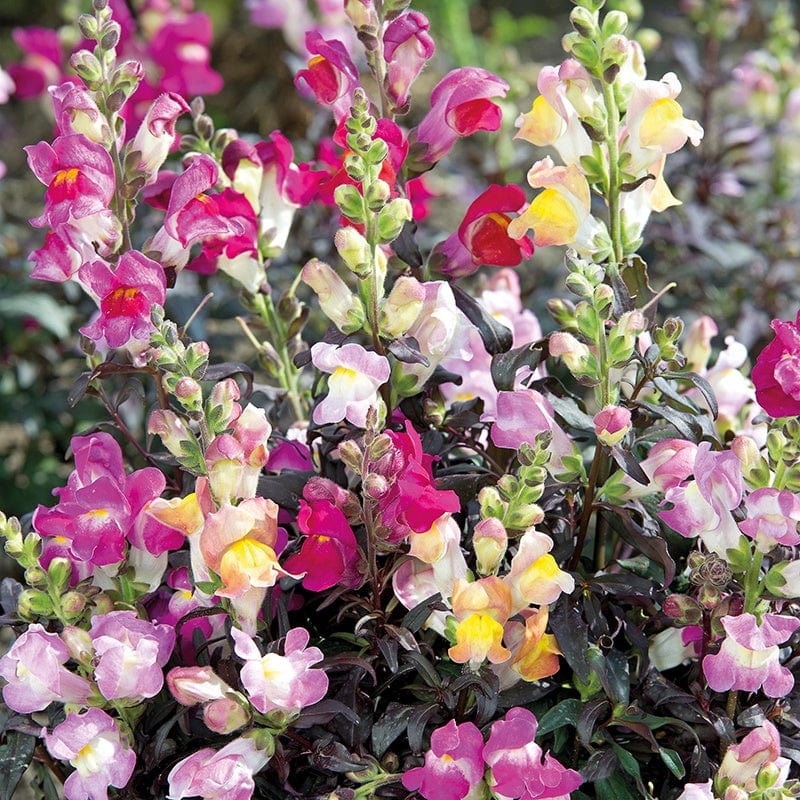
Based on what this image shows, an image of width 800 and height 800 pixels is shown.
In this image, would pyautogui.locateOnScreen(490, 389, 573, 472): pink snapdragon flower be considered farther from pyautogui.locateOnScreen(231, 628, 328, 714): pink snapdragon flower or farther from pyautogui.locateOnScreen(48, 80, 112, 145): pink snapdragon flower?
pyautogui.locateOnScreen(48, 80, 112, 145): pink snapdragon flower

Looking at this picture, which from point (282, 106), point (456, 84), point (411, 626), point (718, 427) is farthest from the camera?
point (282, 106)

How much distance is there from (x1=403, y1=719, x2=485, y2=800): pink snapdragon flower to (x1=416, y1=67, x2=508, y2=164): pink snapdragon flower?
476 millimetres

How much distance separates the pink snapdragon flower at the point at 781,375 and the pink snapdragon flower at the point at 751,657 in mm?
148

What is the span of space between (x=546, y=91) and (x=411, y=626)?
432 mm

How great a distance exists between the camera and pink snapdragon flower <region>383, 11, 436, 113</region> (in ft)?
Result: 3.29

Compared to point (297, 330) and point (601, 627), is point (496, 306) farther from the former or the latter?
point (601, 627)

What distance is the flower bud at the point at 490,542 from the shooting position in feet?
2.73

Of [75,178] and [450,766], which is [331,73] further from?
[450,766]

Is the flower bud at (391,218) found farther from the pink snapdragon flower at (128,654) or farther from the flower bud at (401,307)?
the pink snapdragon flower at (128,654)

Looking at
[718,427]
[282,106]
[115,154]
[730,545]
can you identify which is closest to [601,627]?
[730,545]

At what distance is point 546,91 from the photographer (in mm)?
963

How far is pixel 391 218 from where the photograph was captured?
890 mm

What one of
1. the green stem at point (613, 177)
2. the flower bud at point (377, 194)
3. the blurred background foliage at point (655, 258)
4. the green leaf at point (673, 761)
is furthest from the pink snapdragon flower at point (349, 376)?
the blurred background foliage at point (655, 258)

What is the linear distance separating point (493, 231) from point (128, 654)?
441mm
